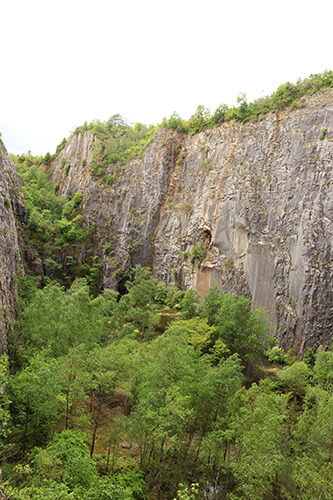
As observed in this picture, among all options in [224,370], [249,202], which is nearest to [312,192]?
[249,202]

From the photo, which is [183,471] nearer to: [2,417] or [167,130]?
[2,417]

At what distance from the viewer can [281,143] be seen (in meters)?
29.8

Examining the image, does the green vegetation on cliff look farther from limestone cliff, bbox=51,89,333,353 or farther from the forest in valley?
limestone cliff, bbox=51,89,333,353

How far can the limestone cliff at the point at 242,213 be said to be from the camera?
81.0 feet

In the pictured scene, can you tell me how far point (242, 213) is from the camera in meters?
31.0

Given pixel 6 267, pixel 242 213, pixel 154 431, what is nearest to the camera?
pixel 154 431

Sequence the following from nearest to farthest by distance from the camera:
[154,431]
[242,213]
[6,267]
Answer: [154,431]
[6,267]
[242,213]

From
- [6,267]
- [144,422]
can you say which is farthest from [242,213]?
[144,422]

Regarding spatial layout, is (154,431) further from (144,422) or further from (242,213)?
(242,213)

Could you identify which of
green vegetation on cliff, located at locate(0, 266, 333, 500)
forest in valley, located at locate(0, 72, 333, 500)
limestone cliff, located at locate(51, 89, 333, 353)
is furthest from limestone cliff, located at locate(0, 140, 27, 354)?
limestone cliff, located at locate(51, 89, 333, 353)

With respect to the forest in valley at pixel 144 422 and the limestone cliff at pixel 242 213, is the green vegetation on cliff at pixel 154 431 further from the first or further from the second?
the limestone cliff at pixel 242 213

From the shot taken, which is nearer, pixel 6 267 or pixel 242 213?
pixel 6 267

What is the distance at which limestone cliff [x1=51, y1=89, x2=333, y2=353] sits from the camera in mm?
24703

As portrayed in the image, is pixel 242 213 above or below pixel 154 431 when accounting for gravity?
above
